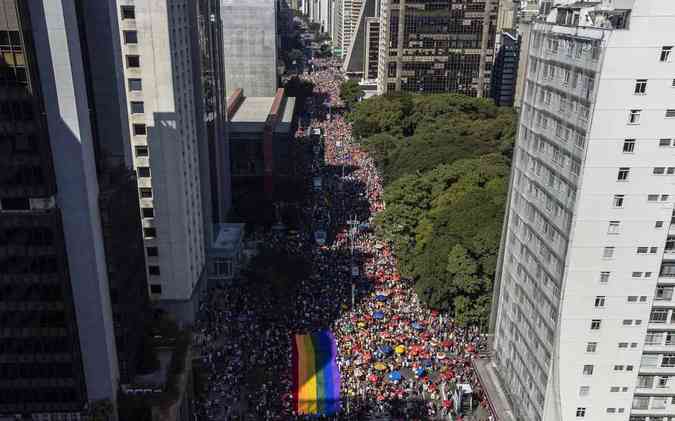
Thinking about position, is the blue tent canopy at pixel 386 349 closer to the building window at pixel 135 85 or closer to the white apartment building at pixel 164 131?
the white apartment building at pixel 164 131

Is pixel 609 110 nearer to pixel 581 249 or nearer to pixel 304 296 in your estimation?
pixel 581 249

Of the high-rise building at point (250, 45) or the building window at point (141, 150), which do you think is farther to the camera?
the high-rise building at point (250, 45)

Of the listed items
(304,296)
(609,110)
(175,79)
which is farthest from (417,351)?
(175,79)

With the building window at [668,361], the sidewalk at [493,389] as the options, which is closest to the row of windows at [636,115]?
the building window at [668,361]

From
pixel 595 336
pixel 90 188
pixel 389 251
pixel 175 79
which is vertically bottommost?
pixel 389 251

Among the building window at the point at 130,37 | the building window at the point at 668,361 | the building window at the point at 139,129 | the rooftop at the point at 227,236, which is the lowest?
the rooftop at the point at 227,236

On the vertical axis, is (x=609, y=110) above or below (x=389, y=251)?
above

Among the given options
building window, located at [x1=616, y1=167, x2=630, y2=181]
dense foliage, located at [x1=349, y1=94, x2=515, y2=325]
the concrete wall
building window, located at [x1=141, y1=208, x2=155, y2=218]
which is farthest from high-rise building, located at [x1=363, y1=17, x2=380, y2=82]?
building window, located at [x1=616, y1=167, x2=630, y2=181]

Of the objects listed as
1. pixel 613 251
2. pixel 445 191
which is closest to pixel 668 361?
pixel 613 251
